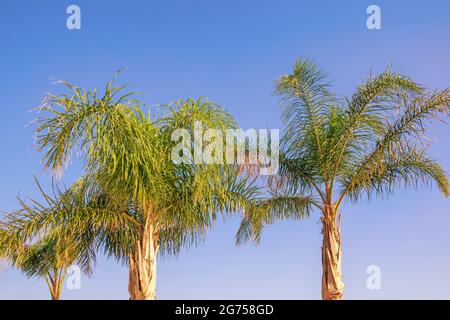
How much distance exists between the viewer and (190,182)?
13078 millimetres

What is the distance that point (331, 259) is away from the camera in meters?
14.5

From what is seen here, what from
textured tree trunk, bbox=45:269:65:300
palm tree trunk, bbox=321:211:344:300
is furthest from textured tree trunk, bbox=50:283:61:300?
palm tree trunk, bbox=321:211:344:300

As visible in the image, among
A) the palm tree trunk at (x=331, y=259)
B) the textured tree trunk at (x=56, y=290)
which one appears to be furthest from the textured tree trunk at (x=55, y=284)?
the palm tree trunk at (x=331, y=259)

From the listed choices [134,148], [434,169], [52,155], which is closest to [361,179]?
[434,169]

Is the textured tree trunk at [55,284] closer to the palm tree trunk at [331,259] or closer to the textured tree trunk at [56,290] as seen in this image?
the textured tree trunk at [56,290]

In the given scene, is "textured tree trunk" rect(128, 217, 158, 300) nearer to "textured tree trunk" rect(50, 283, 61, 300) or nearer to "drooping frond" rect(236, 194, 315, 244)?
"drooping frond" rect(236, 194, 315, 244)

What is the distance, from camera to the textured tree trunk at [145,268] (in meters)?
12.7

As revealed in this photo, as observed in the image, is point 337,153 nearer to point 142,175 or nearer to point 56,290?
point 142,175

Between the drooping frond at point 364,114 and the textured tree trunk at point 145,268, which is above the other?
the drooping frond at point 364,114

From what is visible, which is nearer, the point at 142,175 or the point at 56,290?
the point at 142,175

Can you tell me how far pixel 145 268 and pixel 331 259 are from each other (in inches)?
172

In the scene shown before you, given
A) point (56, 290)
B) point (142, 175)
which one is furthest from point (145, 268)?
point (56, 290)

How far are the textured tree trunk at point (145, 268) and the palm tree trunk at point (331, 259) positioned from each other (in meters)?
4.04
